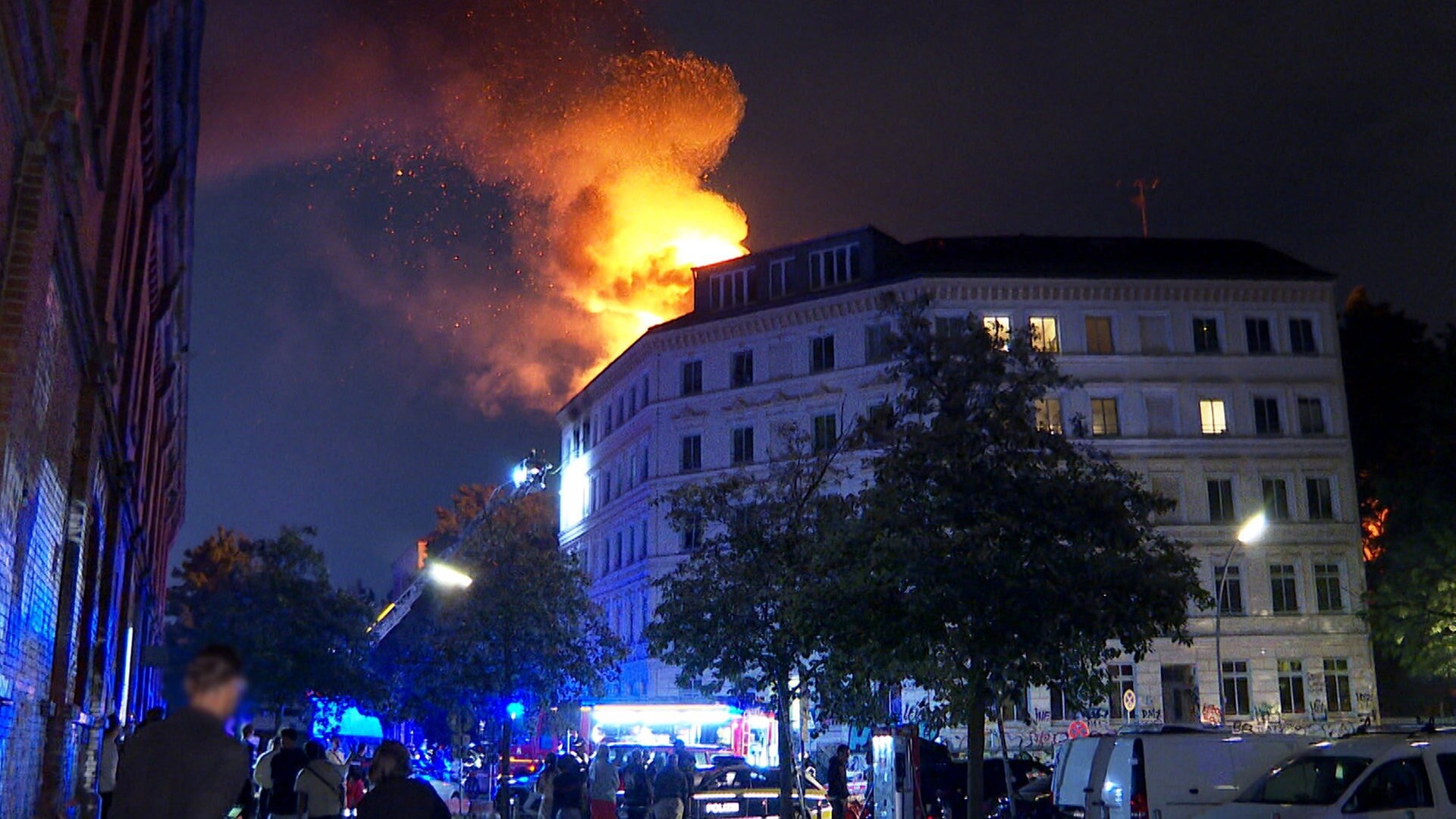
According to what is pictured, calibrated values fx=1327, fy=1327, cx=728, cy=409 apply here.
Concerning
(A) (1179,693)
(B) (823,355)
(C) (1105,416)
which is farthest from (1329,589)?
(B) (823,355)

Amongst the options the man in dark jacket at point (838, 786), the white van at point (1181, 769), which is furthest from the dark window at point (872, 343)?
the white van at point (1181, 769)

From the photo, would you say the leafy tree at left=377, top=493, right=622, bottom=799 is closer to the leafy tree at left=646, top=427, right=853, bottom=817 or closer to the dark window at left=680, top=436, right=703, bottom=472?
the leafy tree at left=646, top=427, right=853, bottom=817

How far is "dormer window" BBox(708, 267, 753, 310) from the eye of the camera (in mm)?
61094

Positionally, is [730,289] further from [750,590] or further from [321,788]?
[321,788]

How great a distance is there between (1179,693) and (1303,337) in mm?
16286

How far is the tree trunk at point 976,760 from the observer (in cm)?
1947

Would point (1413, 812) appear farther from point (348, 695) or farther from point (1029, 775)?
point (348, 695)

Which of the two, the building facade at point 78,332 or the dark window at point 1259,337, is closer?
the building facade at point 78,332

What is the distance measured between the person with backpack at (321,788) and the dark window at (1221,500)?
4684 cm

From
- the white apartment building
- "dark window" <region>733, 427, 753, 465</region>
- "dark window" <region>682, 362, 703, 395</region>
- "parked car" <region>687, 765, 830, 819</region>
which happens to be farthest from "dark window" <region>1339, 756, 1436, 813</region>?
"dark window" <region>682, 362, 703, 395</region>

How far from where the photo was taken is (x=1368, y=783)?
47.9 feet

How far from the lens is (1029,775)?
102 ft

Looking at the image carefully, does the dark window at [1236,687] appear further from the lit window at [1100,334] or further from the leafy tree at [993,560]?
the leafy tree at [993,560]

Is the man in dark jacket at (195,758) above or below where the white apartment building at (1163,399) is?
below
